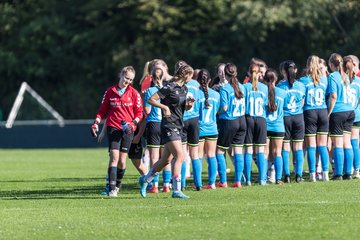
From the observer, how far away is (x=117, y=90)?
1742 centimetres

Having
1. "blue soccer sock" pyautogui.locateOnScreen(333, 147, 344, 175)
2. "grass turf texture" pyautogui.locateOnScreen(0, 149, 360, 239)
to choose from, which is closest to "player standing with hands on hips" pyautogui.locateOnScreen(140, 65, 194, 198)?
"grass turf texture" pyautogui.locateOnScreen(0, 149, 360, 239)

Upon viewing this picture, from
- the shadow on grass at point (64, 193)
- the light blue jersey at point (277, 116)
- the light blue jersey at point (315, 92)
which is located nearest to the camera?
the shadow on grass at point (64, 193)

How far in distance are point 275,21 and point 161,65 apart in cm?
3181

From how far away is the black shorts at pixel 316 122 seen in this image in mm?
19641

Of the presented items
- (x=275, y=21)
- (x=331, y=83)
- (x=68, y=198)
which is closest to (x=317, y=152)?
(x=331, y=83)

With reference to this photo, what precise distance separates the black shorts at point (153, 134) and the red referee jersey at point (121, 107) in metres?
0.78

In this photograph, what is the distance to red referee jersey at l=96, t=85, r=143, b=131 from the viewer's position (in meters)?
17.3

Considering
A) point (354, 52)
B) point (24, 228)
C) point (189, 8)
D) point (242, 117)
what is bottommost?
point (24, 228)

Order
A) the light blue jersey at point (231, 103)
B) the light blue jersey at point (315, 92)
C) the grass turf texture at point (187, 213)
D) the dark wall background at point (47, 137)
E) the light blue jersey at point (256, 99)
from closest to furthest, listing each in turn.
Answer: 1. the grass turf texture at point (187, 213)
2. the light blue jersey at point (231, 103)
3. the light blue jersey at point (256, 99)
4. the light blue jersey at point (315, 92)
5. the dark wall background at point (47, 137)

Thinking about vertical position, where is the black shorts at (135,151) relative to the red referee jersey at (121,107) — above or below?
below

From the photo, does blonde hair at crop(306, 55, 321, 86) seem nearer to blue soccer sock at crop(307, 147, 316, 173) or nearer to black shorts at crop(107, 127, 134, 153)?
blue soccer sock at crop(307, 147, 316, 173)

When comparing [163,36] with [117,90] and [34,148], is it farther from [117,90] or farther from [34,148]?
[117,90]

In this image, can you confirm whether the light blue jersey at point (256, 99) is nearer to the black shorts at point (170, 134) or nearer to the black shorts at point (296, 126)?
the black shorts at point (296, 126)

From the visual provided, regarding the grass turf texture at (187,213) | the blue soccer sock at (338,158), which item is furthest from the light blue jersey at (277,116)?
the grass turf texture at (187,213)
